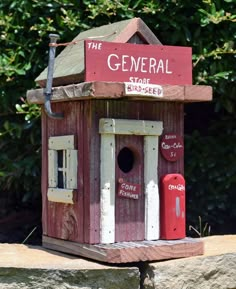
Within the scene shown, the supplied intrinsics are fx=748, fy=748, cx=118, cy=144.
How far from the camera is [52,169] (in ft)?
12.5

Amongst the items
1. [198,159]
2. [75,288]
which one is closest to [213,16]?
[198,159]

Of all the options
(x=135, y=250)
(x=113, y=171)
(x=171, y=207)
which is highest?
(x=113, y=171)

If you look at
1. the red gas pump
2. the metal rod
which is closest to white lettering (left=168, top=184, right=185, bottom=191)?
the red gas pump

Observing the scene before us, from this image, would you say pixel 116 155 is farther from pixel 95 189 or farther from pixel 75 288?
pixel 75 288

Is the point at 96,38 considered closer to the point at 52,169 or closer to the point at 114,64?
the point at 114,64

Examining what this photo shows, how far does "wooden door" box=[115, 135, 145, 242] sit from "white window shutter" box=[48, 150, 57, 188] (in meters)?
0.34

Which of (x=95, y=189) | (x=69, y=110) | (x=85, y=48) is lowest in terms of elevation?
(x=95, y=189)

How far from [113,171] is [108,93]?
38 centimetres

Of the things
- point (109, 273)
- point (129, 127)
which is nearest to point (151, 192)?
point (129, 127)

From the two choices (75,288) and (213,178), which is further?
(213,178)

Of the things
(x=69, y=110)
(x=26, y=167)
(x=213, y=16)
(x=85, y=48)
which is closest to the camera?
(x=85, y=48)

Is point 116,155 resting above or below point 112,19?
below

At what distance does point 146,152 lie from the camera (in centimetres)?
366

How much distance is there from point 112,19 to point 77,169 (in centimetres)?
142
